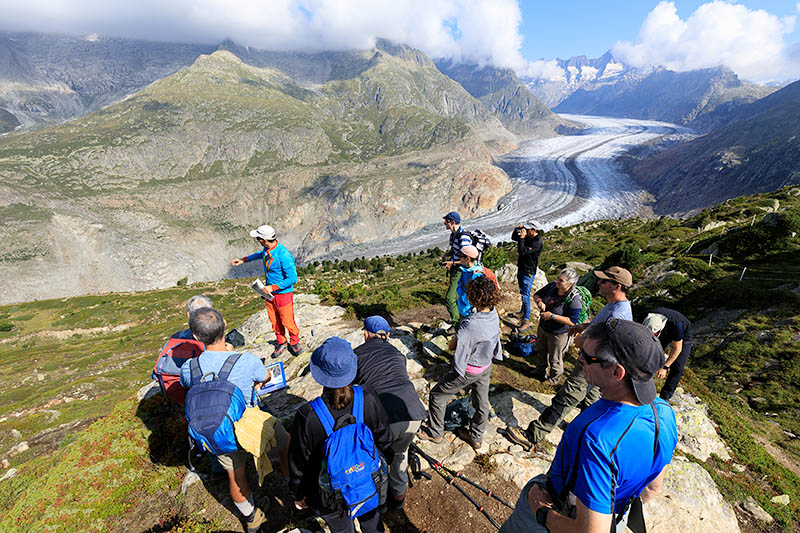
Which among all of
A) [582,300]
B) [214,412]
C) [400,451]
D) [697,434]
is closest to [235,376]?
[214,412]

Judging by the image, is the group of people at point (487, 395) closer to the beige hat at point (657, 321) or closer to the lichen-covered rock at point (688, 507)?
the beige hat at point (657, 321)

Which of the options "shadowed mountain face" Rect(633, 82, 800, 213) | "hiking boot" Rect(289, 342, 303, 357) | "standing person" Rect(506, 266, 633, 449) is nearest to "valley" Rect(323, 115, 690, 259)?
"shadowed mountain face" Rect(633, 82, 800, 213)

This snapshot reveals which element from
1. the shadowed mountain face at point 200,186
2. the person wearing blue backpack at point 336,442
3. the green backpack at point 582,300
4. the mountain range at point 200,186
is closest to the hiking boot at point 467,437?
the person wearing blue backpack at point 336,442

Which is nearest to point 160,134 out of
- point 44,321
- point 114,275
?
point 114,275

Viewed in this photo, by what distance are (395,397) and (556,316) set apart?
3.99 metres

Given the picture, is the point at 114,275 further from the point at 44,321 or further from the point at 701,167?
the point at 701,167

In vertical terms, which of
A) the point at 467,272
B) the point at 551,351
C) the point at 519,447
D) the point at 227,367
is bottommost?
the point at 519,447

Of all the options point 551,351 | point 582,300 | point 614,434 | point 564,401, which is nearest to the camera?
point 614,434

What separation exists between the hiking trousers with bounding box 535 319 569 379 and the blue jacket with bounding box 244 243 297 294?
606cm

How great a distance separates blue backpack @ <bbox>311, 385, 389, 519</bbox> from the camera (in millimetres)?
3205

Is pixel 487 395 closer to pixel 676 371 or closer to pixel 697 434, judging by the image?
pixel 676 371

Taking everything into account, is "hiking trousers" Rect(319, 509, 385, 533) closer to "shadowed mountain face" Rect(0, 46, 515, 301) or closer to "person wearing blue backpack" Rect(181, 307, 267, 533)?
"person wearing blue backpack" Rect(181, 307, 267, 533)

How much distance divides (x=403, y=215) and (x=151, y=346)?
107 meters

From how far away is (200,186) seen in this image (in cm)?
13300
